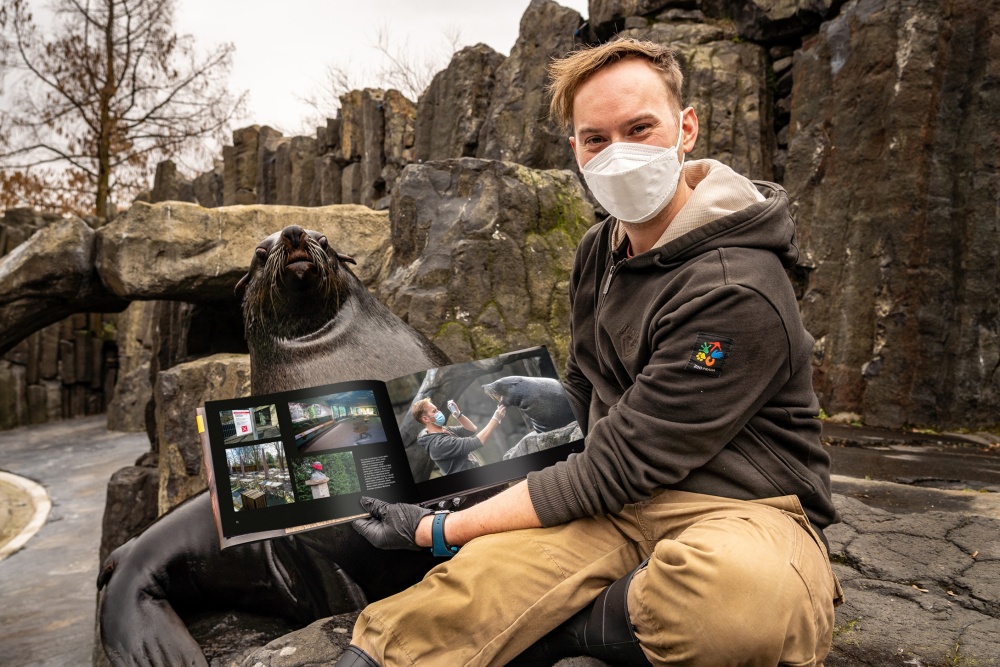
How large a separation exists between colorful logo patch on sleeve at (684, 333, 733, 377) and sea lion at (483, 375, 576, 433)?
0.61 meters

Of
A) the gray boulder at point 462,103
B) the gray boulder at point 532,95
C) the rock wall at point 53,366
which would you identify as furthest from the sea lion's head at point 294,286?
the rock wall at point 53,366

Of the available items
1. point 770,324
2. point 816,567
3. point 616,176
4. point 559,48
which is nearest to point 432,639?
point 816,567

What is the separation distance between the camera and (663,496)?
160cm

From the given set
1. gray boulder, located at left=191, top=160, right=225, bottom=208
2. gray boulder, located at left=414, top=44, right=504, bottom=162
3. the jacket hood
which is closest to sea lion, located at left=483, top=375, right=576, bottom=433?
the jacket hood

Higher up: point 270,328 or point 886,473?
point 270,328

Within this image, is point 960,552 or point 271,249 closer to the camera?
point 960,552

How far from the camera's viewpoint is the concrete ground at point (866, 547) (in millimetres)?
2182

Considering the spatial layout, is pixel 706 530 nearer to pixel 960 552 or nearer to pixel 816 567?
pixel 816 567

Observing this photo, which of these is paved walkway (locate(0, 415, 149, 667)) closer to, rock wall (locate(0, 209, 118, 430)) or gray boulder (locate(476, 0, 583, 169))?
rock wall (locate(0, 209, 118, 430))

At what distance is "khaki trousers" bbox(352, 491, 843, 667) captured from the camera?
1.34 meters

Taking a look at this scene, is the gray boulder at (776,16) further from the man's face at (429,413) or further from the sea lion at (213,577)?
the man's face at (429,413)

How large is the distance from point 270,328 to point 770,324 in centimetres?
200

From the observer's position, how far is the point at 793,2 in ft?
21.3

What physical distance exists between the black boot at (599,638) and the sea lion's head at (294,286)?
168cm
